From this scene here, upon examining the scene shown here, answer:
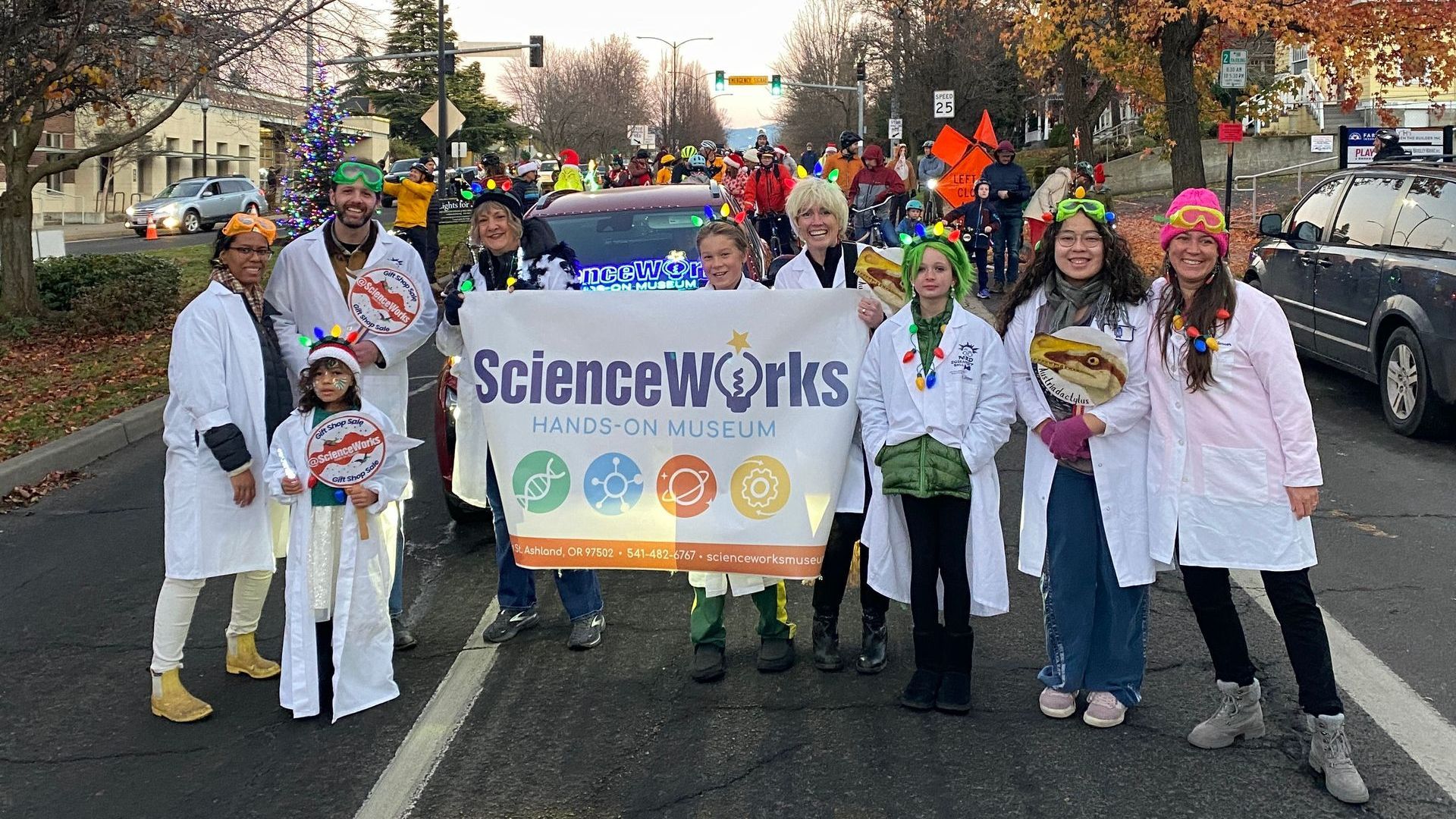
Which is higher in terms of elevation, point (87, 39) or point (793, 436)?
point (87, 39)

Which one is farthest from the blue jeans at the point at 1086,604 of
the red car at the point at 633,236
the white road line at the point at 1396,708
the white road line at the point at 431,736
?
the red car at the point at 633,236

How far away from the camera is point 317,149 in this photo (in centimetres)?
1939

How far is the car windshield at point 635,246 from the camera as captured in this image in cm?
752

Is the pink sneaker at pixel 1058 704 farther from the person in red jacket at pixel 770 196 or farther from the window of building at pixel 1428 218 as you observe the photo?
the person in red jacket at pixel 770 196

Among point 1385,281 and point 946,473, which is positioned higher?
point 1385,281

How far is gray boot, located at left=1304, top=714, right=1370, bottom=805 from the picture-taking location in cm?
362

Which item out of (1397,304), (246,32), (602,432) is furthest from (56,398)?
(1397,304)

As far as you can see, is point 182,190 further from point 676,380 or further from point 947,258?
point 947,258

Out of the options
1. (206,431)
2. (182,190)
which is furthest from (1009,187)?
(182,190)

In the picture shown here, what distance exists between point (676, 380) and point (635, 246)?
11.4 ft

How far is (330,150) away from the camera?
19.2 metres

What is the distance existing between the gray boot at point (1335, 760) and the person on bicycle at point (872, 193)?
13.0 metres

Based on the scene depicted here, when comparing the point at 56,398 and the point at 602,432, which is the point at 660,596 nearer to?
the point at 602,432

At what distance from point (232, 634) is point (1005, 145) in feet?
43.6
